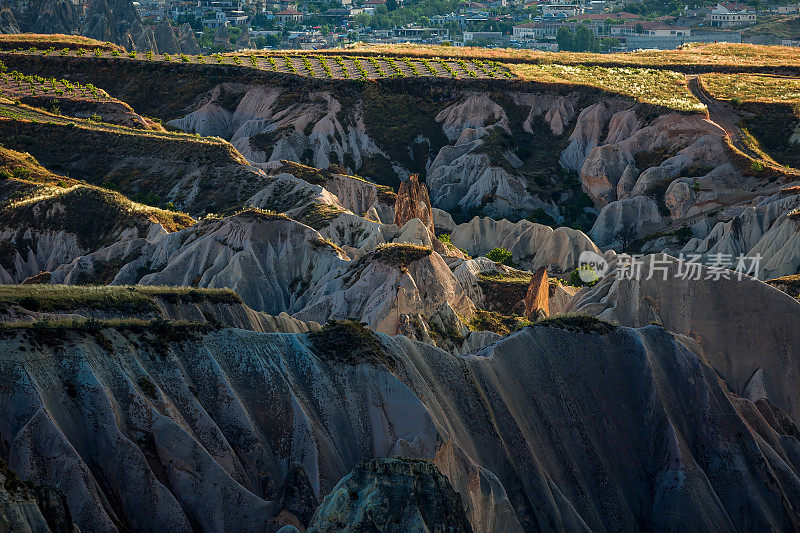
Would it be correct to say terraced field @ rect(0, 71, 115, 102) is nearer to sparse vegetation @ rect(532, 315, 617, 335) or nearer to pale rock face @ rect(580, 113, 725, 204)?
pale rock face @ rect(580, 113, 725, 204)

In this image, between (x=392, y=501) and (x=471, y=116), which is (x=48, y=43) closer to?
(x=471, y=116)

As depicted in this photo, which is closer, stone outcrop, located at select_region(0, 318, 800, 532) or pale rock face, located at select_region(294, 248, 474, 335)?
stone outcrop, located at select_region(0, 318, 800, 532)

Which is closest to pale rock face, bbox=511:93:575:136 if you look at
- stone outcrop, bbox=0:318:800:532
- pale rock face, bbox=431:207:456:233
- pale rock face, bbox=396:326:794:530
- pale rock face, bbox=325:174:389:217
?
pale rock face, bbox=431:207:456:233

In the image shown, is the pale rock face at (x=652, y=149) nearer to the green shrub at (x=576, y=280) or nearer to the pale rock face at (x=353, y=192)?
the green shrub at (x=576, y=280)

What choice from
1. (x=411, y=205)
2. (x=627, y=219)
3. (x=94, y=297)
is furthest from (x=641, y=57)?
(x=94, y=297)

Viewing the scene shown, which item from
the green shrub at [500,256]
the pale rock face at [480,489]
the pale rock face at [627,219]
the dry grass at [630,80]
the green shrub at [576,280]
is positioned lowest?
the pale rock face at [627,219]

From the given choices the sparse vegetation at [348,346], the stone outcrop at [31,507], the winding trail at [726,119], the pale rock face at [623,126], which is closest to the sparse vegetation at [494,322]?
the sparse vegetation at [348,346]
